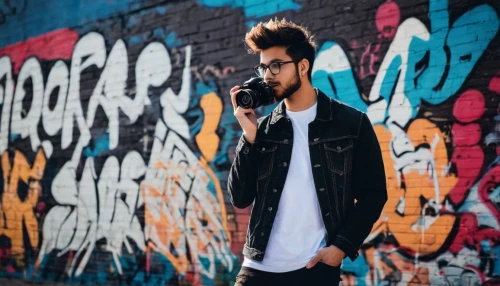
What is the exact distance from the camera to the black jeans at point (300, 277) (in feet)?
10.7

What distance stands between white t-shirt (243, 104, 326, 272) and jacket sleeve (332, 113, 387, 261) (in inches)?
4.5

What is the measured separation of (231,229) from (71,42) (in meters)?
3.60

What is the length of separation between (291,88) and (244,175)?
46 cm

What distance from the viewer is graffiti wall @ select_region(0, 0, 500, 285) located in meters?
5.77

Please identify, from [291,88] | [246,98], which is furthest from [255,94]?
[291,88]

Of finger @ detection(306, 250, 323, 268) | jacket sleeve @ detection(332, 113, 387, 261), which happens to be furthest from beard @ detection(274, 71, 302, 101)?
finger @ detection(306, 250, 323, 268)

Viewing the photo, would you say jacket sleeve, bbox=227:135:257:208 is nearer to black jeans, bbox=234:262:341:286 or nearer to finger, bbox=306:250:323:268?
black jeans, bbox=234:262:341:286

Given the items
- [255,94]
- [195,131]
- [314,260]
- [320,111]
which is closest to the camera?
[314,260]

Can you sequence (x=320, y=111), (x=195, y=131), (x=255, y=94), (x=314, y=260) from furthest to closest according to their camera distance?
(x=195, y=131)
(x=320, y=111)
(x=255, y=94)
(x=314, y=260)

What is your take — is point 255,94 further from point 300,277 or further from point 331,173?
point 300,277

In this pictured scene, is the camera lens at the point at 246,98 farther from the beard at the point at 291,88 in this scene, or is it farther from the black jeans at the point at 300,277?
the black jeans at the point at 300,277

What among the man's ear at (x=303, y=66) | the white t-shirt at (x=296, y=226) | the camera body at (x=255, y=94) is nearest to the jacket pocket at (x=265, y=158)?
the white t-shirt at (x=296, y=226)

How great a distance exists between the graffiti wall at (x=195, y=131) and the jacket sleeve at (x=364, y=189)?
245 cm

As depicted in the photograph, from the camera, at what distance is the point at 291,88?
347 cm
